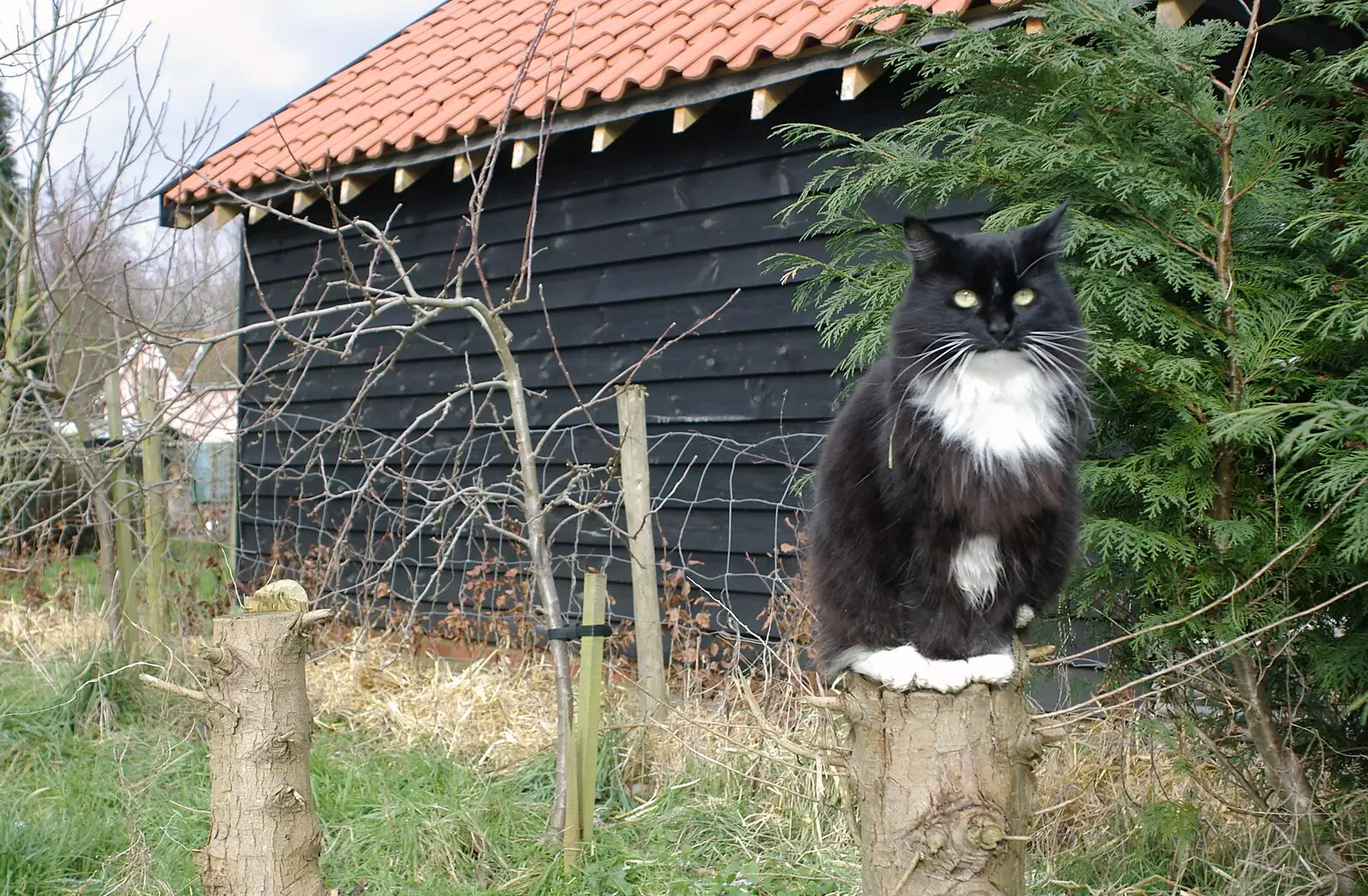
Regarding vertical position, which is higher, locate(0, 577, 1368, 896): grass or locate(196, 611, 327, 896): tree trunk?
locate(196, 611, 327, 896): tree trunk

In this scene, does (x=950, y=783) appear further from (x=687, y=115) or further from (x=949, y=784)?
(x=687, y=115)

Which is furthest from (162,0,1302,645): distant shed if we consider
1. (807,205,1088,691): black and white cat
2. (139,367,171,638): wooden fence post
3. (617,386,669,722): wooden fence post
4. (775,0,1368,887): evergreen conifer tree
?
(807,205,1088,691): black and white cat

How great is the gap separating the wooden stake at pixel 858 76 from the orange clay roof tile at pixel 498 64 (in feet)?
0.49

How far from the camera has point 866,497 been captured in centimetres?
217

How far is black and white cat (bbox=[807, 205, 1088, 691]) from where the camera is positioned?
1979 millimetres

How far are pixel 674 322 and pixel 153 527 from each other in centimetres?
274

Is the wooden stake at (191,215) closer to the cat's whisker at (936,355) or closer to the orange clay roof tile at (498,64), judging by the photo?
the orange clay roof tile at (498,64)

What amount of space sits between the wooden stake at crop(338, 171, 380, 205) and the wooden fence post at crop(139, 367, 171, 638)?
2183 mm

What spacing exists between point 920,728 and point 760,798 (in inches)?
79.0

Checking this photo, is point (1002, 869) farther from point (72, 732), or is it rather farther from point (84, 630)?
point (84, 630)

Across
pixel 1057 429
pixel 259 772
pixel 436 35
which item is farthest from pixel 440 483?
pixel 436 35

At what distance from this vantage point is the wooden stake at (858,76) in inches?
181

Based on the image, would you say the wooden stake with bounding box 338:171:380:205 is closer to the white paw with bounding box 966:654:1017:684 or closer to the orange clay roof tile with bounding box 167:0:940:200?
the orange clay roof tile with bounding box 167:0:940:200

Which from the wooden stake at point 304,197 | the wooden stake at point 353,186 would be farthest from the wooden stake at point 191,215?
the wooden stake at point 353,186
